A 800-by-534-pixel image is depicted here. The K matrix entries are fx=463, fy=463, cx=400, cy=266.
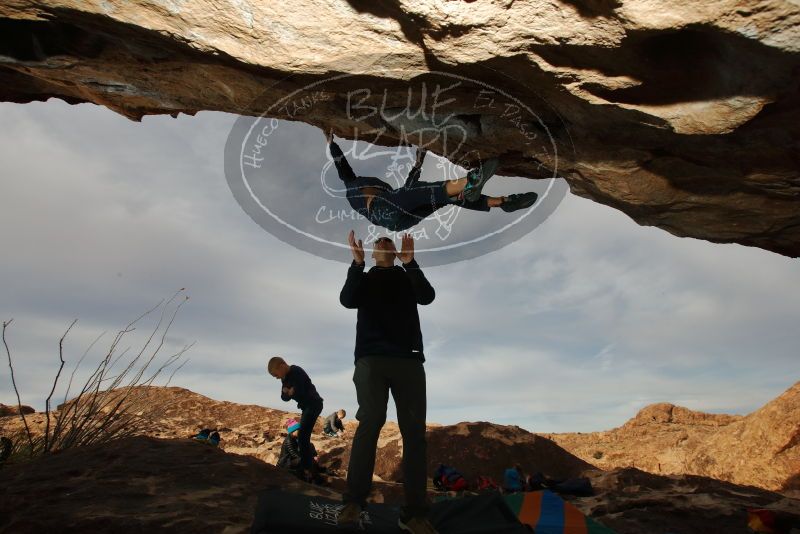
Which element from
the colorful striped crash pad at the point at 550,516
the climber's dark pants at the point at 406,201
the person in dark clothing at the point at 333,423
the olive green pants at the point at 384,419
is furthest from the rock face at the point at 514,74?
the person in dark clothing at the point at 333,423

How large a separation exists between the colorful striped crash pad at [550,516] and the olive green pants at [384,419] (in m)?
1.14

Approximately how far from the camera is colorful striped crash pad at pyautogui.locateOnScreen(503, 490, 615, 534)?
143 inches

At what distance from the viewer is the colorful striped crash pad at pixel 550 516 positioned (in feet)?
11.9

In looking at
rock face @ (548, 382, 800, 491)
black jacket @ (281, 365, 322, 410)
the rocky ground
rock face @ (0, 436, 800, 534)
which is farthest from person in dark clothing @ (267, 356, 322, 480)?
rock face @ (548, 382, 800, 491)

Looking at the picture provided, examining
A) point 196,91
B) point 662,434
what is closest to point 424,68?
point 196,91

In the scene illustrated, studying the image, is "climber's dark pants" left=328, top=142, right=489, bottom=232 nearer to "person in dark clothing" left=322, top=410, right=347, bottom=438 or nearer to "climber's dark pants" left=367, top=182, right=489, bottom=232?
"climber's dark pants" left=367, top=182, right=489, bottom=232

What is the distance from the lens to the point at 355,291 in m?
3.49

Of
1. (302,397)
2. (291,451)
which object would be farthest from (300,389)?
(291,451)

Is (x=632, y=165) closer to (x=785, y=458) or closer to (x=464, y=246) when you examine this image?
(x=464, y=246)

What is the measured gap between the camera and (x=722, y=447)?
884 cm

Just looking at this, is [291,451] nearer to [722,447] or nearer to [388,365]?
[388,365]

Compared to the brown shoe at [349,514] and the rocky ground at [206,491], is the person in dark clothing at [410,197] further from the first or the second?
the rocky ground at [206,491]

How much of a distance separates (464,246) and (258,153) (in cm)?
153

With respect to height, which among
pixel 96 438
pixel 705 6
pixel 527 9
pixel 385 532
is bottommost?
pixel 385 532
